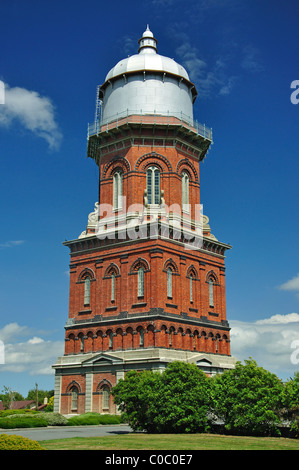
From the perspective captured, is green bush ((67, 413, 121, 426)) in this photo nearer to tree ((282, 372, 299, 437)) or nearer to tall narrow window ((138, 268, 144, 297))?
tall narrow window ((138, 268, 144, 297))

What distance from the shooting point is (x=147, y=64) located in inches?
2053

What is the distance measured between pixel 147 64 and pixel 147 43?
4640 mm

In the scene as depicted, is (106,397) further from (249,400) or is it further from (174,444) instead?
(174,444)

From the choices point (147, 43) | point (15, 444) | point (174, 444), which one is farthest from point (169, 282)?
point (15, 444)

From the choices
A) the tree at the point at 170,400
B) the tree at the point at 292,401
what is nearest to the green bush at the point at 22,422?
the tree at the point at 170,400

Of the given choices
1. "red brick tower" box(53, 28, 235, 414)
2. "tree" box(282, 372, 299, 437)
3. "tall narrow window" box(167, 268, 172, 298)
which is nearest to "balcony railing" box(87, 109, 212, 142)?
"red brick tower" box(53, 28, 235, 414)

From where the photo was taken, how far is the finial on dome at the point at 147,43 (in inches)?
2170

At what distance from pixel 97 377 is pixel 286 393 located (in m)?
20.2

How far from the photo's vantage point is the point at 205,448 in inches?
851

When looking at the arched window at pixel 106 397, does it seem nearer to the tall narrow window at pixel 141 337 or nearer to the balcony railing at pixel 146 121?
the tall narrow window at pixel 141 337

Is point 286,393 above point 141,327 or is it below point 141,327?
below

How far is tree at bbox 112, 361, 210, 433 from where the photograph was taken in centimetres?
3020
